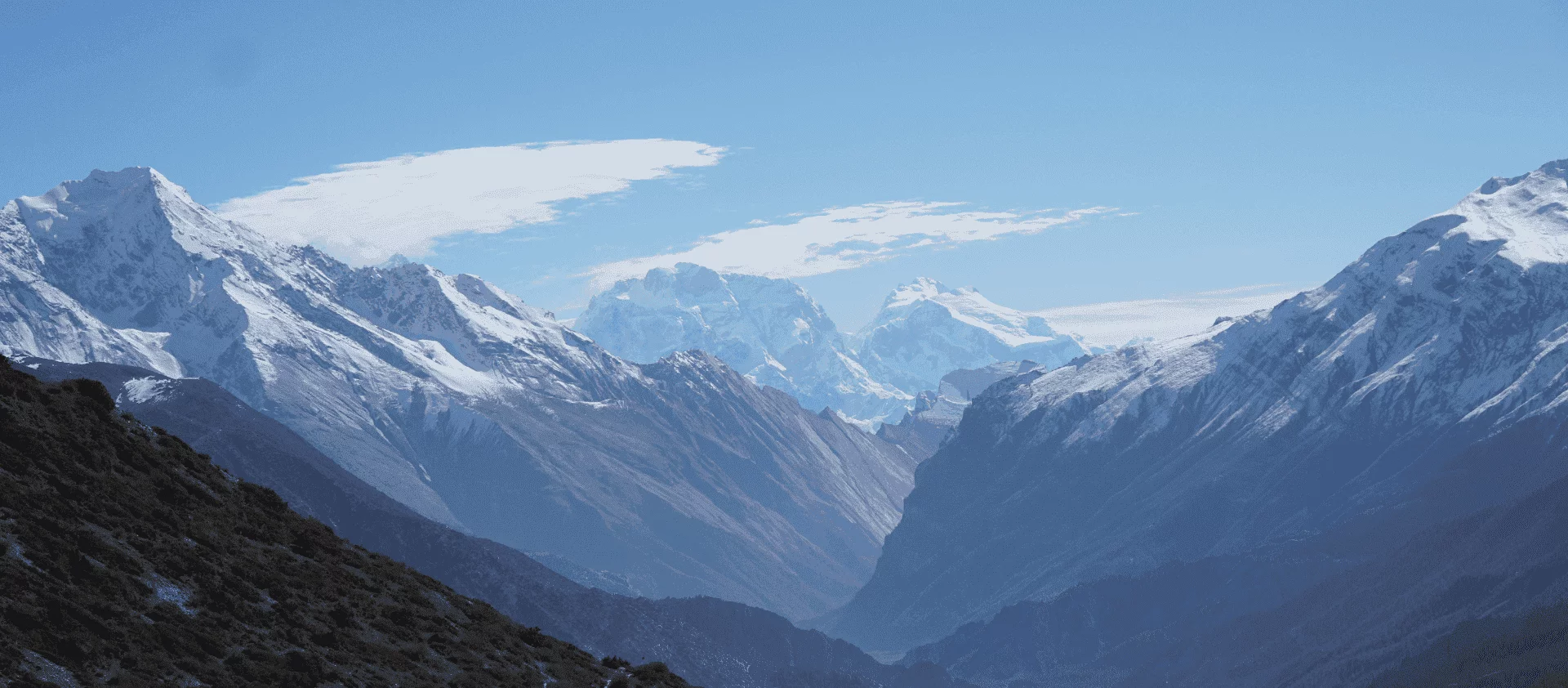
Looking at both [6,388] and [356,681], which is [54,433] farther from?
[356,681]

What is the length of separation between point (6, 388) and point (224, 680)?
21.5m

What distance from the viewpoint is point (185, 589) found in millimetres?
68562

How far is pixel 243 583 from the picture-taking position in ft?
238

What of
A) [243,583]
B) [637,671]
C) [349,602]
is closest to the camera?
[243,583]

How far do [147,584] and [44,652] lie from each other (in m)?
9.98

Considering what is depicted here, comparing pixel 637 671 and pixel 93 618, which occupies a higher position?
pixel 93 618

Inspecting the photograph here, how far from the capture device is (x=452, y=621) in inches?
3378

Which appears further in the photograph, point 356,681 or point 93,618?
point 356,681

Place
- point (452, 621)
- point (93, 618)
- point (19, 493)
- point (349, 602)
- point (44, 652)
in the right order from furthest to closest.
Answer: point (452, 621) < point (349, 602) < point (19, 493) < point (93, 618) < point (44, 652)

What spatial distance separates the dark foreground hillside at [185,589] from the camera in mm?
60188

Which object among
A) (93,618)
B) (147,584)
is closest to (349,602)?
(147,584)

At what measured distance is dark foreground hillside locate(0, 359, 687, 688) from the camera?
197 feet

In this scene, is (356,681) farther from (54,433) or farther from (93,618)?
(54,433)

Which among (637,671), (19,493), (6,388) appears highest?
(6,388)
